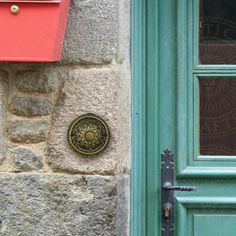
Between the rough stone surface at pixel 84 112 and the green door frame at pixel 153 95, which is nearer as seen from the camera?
the rough stone surface at pixel 84 112

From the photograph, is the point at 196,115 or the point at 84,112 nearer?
the point at 84,112

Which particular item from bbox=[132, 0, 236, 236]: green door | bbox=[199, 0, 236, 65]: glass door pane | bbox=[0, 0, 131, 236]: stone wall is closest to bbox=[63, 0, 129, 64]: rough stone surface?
bbox=[0, 0, 131, 236]: stone wall

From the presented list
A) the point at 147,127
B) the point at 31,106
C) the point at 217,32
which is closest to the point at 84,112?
the point at 31,106

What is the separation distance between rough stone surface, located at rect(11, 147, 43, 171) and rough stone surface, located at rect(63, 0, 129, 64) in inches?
14.9

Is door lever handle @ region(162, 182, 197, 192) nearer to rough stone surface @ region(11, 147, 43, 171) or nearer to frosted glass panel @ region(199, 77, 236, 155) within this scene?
frosted glass panel @ region(199, 77, 236, 155)

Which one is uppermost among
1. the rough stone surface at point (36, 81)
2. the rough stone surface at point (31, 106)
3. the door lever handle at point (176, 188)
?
the rough stone surface at point (36, 81)

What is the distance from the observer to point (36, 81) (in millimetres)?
2830

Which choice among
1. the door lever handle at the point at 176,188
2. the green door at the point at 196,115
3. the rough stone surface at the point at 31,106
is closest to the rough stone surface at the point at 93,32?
the rough stone surface at the point at 31,106

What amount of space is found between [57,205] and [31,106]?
1.28 ft

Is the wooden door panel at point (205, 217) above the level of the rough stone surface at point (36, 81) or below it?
below

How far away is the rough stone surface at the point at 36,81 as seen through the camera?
283 centimetres

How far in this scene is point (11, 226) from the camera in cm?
281

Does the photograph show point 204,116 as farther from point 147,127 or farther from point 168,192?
point 168,192

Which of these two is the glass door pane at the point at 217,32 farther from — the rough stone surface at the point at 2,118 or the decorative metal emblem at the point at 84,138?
the rough stone surface at the point at 2,118
